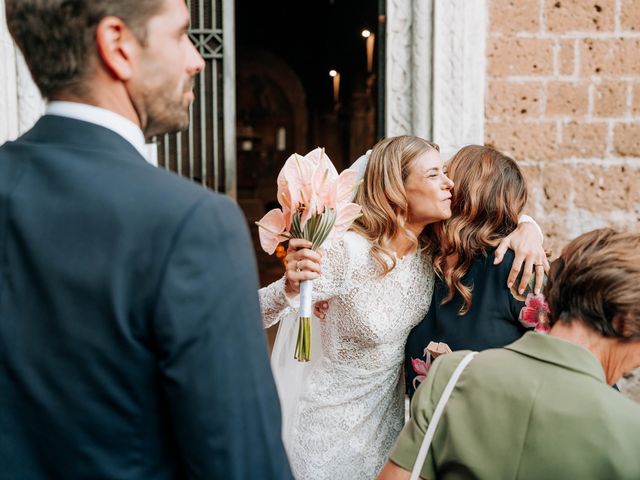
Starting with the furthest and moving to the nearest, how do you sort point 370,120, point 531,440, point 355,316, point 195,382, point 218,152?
1. point 370,120
2. point 218,152
3. point 355,316
4. point 531,440
5. point 195,382

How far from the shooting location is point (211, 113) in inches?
167

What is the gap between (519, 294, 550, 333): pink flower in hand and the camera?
7.19ft

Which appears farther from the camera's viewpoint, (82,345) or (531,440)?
(531,440)

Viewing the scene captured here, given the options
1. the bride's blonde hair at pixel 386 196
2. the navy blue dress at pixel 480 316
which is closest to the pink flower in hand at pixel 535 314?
the navy blue dress at pixel 480 316

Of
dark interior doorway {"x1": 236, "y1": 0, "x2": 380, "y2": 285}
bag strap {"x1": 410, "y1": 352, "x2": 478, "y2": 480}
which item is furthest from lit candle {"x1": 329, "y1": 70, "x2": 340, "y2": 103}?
bag strap {"x1": 410, "y1": 352, "x2": 478, "y2": 480}

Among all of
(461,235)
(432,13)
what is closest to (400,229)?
(461,235)

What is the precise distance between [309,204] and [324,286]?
1.15 feet

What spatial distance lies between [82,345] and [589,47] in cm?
386

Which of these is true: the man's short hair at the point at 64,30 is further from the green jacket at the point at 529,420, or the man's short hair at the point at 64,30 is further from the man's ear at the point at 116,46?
the green jacket at the point at 529,420

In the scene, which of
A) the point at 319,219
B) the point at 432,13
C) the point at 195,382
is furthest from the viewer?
the point at 432,13

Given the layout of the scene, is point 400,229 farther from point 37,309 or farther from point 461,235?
point 37,309

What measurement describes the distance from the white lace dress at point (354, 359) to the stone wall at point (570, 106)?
6.43ft

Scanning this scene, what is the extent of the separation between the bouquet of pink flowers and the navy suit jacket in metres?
1.09

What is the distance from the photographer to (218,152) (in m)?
4.27
